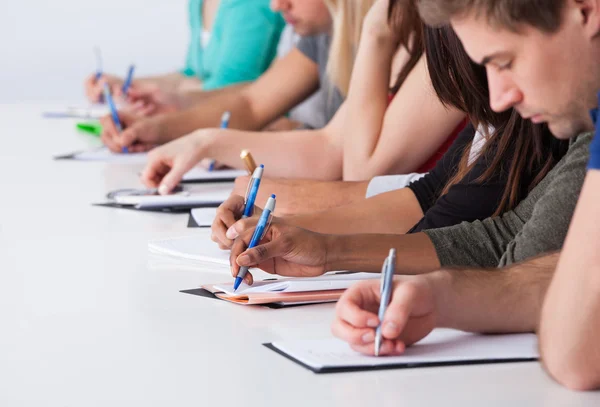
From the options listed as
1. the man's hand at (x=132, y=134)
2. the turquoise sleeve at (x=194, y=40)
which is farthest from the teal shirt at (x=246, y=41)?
the man's hand at (x=132, y=134)

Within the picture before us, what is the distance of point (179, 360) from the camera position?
90cm

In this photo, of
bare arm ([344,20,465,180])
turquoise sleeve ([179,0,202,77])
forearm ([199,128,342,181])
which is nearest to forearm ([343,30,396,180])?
bare arm ([344,20,465,180])

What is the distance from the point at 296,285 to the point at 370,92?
779mm

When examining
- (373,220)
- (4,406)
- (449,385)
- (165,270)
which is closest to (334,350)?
(449,385)

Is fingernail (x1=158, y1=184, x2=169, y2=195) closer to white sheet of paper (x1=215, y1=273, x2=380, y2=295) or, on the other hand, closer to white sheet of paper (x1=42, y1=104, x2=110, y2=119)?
white sheet of paper (x1=215, y1=273, x2=380, y2=295)

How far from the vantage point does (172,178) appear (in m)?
1.83

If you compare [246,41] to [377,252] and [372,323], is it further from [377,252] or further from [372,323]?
[372,323]

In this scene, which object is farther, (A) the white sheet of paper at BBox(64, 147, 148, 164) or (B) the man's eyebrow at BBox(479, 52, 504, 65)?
(A) the white sheet of paper at BBox(64, 147, 148, 164)

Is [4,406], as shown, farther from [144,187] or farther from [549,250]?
[144,187]

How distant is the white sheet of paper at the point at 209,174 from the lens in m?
2.03

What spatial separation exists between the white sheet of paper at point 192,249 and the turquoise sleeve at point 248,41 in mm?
2229

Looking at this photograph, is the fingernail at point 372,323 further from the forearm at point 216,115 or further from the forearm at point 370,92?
the forearm at point 216,115

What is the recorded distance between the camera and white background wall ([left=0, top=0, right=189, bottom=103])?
5.53 m

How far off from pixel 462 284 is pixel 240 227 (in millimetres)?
382
